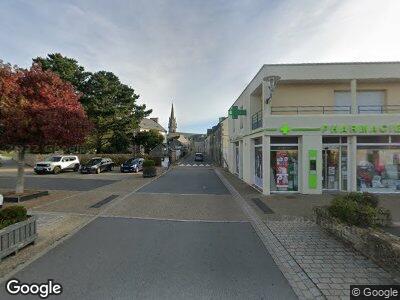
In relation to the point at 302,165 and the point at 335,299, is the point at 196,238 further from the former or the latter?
the point at 302,165

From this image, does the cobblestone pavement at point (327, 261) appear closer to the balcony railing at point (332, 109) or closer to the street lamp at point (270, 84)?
the street lamp at point (270, 84)

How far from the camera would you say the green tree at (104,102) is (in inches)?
1464

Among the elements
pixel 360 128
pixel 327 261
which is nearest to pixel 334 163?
pixel 360 128

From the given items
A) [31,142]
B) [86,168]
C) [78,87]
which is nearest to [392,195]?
[31,142]

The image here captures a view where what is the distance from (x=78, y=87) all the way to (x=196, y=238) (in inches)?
1434

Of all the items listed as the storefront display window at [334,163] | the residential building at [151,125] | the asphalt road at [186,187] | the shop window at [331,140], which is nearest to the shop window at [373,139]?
the storefront display window at [334,163]

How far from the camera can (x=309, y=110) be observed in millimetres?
16312

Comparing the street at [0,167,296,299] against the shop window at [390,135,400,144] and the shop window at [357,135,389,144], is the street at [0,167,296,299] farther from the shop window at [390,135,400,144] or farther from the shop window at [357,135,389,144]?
the shop window at [390,135,400,144]

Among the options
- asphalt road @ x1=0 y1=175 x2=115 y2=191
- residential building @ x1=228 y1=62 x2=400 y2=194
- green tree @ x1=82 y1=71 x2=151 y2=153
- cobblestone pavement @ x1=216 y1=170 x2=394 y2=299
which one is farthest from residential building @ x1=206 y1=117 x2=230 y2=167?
cobblestone pavement @ x1=216 y1=170 x2=394 y2=299

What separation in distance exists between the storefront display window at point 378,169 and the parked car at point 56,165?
24.1m

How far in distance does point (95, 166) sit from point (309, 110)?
19.9 m

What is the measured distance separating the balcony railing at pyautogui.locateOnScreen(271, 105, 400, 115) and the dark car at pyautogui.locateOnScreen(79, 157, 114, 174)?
60.3ft

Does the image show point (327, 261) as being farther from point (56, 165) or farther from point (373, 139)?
point (56, 165)

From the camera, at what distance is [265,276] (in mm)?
5305
